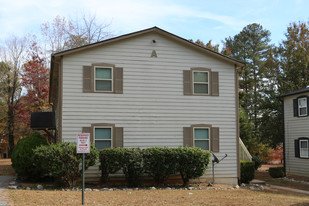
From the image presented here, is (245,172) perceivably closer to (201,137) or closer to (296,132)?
(201,137)

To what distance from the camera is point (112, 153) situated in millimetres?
13414

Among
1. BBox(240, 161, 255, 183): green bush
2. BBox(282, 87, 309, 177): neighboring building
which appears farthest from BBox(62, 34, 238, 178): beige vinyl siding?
BBox(282, 87, 309, 177): neighboring building

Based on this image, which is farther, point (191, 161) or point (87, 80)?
point (87, 80)

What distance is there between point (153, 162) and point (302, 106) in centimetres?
1185

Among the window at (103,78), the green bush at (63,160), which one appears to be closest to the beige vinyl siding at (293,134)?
the window at (103,78)

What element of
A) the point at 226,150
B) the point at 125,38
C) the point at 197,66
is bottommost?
the point at 226,150

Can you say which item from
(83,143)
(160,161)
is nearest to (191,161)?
(160,161)

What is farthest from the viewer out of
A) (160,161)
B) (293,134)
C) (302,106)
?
(293,134)

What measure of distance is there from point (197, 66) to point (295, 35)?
21092 millimetres

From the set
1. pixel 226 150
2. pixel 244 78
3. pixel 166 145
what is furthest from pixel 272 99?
pixel 166 145

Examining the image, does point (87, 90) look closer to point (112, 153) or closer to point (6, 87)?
point (112, 153)

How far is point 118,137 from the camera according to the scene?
1459cm

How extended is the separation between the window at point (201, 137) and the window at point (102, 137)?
3892 mm

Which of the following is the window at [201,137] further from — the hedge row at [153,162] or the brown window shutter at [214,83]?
the brown window shutter at [214,83]
